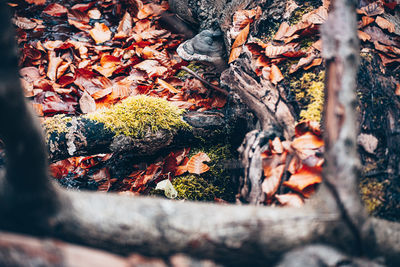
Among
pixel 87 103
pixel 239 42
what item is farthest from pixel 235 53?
pixel 87 103

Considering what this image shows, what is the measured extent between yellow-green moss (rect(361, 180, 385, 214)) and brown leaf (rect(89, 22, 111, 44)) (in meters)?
3.50

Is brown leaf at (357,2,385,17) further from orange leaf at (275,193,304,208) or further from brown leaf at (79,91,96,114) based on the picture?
brown leaf at (79,91,96,114)

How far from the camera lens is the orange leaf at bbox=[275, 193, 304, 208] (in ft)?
4.87

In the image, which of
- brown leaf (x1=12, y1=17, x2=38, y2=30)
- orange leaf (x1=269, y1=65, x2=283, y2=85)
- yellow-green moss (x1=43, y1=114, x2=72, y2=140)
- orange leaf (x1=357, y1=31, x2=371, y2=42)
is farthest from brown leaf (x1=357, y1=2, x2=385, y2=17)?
brown leaf (x1=12, y1=17, x2=38, y2=30)

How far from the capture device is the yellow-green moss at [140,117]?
2.08 metres

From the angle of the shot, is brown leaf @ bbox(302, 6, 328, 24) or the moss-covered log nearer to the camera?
the moss-covered log

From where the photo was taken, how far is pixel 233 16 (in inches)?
106

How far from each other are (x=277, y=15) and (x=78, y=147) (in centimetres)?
213

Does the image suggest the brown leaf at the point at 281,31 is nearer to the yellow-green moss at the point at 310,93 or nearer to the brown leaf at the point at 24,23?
the yellow-green moss at the point at 310,93

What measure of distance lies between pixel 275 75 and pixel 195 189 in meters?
1.14

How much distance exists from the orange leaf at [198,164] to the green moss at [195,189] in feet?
0.22

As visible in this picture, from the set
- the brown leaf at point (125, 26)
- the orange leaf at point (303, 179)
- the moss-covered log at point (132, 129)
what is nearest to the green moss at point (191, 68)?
the moss-covered log at point (132, 129)

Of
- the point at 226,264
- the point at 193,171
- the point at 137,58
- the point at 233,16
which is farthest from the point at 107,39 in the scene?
the point at 226,264

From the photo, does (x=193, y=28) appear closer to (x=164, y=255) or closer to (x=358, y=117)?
(x=358, y=117)
